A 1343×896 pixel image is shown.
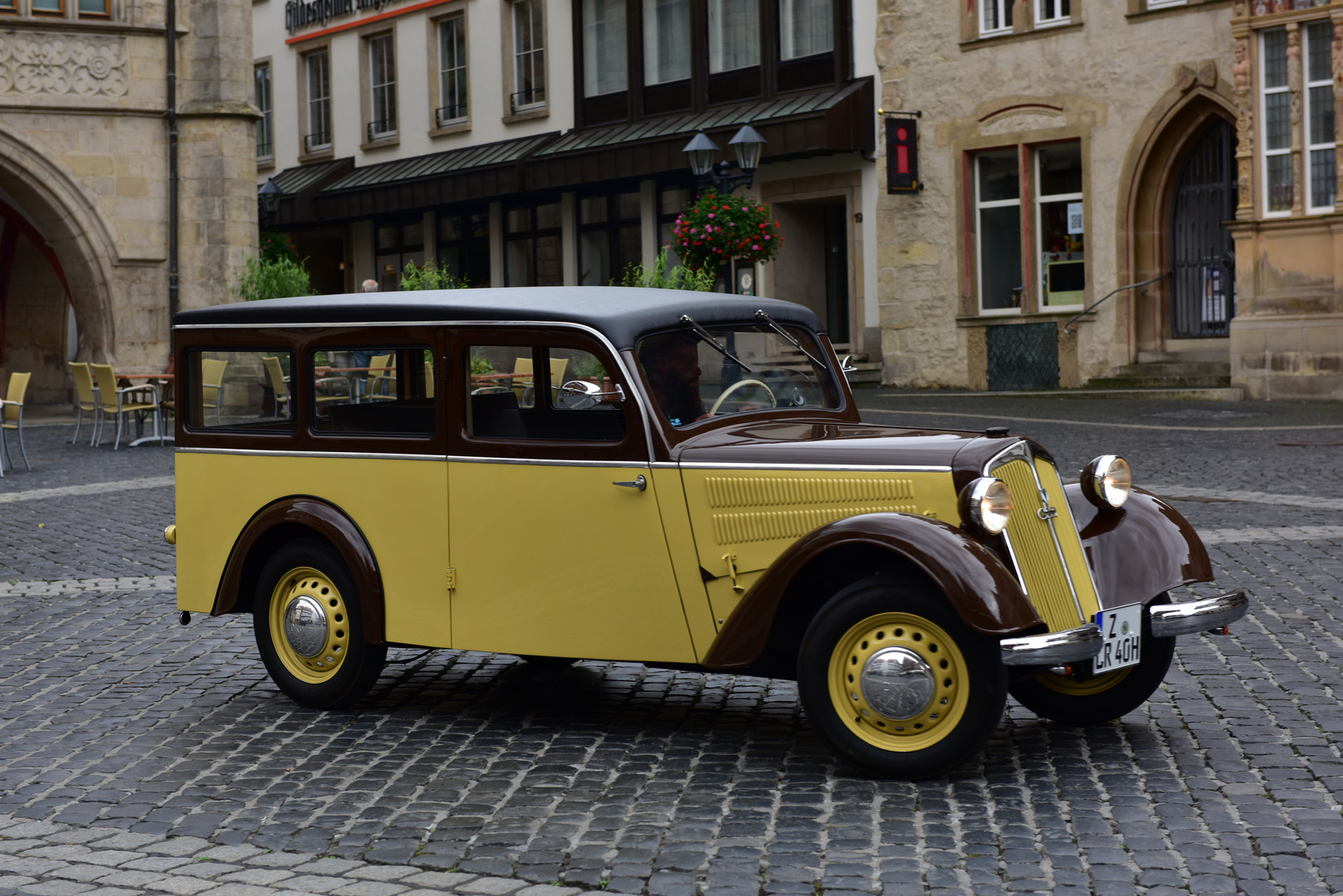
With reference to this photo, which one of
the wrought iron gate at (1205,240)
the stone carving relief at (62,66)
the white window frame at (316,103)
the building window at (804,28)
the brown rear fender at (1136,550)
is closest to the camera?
the brown rear fender at (1136,550)

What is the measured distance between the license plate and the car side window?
5.40 feet

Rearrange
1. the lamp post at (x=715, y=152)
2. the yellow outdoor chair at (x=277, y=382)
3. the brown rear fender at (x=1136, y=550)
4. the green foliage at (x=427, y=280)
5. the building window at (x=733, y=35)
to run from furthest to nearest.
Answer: the building window at (x=733, y=35) → the lamp post at (x=715, y=152) → the green foliage at (x=427, y=280) → the yellow outdoor chair at (x=277, y=382) → the brown rear fender at (x=1136, y=550)

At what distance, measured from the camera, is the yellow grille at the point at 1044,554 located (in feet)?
16.3

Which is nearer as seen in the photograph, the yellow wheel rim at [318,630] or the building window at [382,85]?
the yellow wheel rim at [318,630]

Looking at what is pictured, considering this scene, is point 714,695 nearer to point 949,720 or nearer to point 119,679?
point 949,720

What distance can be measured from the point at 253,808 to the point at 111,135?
70.6 feet

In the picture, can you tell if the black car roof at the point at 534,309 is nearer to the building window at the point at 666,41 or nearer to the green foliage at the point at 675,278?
the green foliage at the point at 675,278

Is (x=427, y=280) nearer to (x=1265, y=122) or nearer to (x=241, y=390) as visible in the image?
(x=1265, y=122)

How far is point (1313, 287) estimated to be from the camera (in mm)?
20422

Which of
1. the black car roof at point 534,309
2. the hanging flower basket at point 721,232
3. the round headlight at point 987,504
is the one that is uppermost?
the hanging flower basket at point 721,232

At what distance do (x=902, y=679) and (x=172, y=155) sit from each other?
72.1ft

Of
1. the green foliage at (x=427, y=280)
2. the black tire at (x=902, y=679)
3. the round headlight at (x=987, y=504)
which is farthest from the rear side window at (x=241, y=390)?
the green foliage at (x=427, y=280)

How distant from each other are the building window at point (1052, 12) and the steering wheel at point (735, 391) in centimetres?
1980

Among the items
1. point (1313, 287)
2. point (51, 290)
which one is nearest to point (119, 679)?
point (1313, 287)
